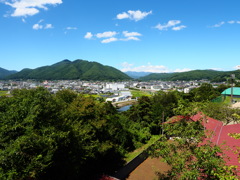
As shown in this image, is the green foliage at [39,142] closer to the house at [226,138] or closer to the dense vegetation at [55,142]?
the dense vegetation at [55,142]

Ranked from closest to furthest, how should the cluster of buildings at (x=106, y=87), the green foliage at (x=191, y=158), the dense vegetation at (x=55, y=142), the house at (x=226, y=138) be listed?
the green foliage at (x=191, y=158) < the dense vegetation at (x=55, y=142) < the house at (x=226, y=138) < the cluster of buildings at (x=106, y=87)

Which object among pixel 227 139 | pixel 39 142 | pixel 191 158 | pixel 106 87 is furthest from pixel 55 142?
pixel 106 87

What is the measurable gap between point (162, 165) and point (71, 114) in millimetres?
9037

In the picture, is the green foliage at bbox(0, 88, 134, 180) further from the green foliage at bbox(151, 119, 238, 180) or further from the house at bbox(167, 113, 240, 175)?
the house at bbox(167, 113, 240, 175)

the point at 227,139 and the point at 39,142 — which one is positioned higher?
the point at 39,142

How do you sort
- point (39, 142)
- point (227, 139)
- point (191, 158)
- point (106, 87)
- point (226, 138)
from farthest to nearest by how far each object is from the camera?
point (106, 87) → point (226, 138) → point (227, 139) → point (39, 142) → point (191, 158)

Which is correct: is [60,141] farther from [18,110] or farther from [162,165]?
[162,165]

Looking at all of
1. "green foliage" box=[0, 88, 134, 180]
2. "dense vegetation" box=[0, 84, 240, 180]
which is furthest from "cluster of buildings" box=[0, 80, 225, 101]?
"green foliage" box=[0, 88, 134, 180]

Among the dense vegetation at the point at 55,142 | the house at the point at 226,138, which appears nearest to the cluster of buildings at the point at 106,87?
the dense vegetation at the point at 55,142

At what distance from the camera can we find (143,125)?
2269 cm

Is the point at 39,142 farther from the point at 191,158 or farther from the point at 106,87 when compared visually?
the point at 106,87

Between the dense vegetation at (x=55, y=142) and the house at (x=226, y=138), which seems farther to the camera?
the house at (x=226, y=138)

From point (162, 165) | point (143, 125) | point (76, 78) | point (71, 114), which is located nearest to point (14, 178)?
point (71, 114)

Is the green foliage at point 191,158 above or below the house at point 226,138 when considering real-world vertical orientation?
above
